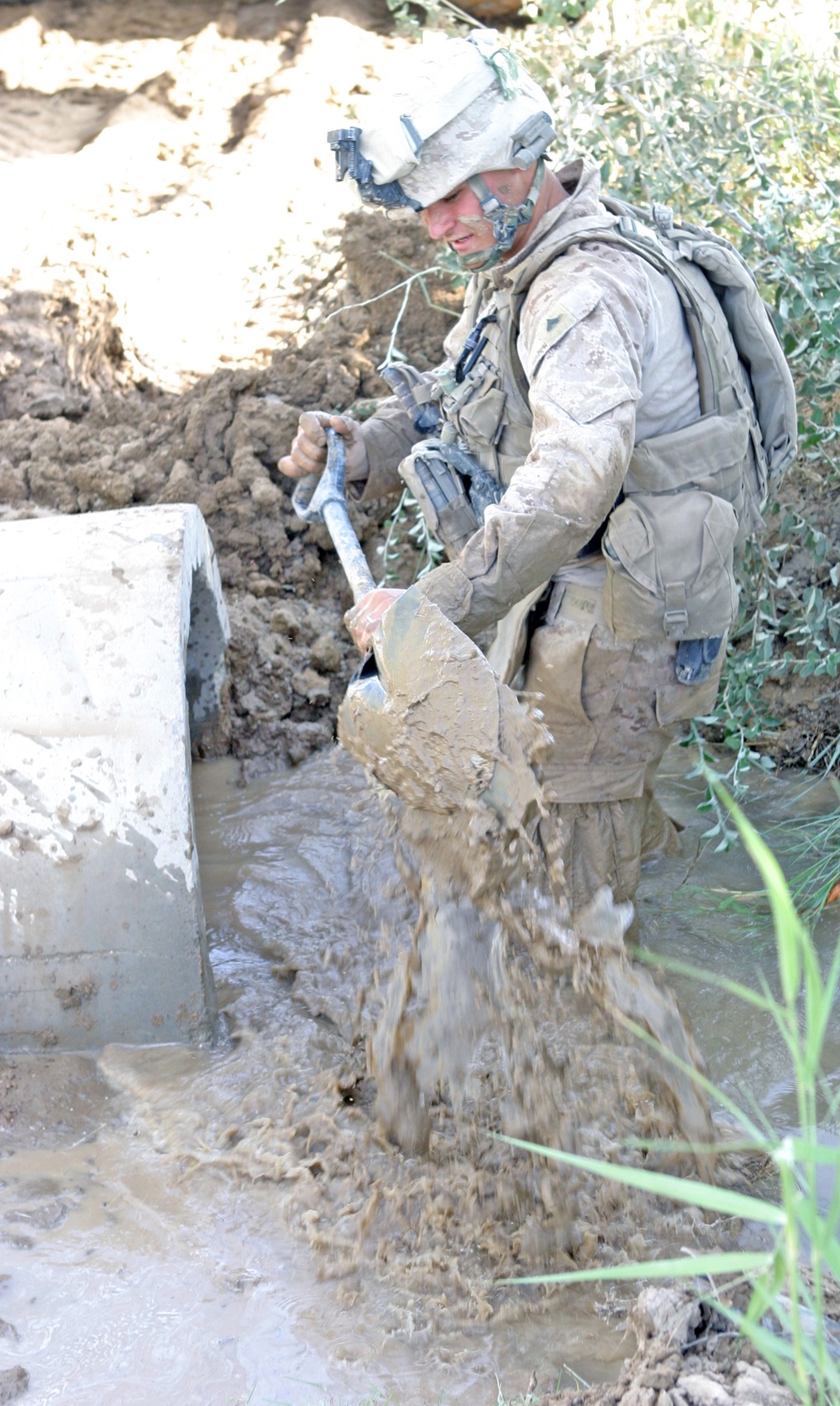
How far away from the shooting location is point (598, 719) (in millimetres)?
2758

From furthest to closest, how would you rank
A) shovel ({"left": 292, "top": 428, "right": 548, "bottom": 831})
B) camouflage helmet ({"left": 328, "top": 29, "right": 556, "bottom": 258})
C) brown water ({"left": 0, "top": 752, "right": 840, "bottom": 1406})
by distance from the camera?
camouflage helmet ({"left": 328, "top": 29, "right": 556, "bottom": 258}) < shovel ({"left": 292, "top": 428, "right": 548, "bottom": 831}) < brown water ({"left": 0, "top": 752, "right": 840, "bottom": 1406})

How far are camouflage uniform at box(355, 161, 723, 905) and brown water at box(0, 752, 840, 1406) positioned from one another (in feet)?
1.67

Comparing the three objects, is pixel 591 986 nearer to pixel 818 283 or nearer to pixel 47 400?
pixel 818 283

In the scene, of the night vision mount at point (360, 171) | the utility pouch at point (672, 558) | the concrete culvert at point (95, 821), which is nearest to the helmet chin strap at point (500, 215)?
the night vision mount at point (360, 171)

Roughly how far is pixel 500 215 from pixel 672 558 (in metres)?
0.77

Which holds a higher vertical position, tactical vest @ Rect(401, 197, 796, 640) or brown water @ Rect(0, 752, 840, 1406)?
tactical vest @ Rect(401, 197, 796, 640)

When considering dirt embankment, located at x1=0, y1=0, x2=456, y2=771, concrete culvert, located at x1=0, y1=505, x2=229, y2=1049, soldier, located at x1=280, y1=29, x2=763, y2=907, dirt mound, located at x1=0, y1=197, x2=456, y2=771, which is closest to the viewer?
soldier, located at x1=280, y1=29, x2=763, y2=907

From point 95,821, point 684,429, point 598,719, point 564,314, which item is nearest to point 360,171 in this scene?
point 564,314

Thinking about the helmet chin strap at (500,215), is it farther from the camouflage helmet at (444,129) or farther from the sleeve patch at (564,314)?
the sleeve patch at (564,314)

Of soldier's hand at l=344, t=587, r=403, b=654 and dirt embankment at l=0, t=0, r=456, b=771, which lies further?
dirt embankment at l=0, t=0, r=456, b=771

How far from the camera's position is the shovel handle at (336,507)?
2.56 metres

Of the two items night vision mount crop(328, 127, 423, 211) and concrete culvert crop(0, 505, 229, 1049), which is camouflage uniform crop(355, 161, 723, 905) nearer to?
night vision mount crop(328, 127, 423, 211)

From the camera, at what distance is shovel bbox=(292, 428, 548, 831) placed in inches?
79.4

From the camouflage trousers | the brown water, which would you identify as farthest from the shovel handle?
the brown water
